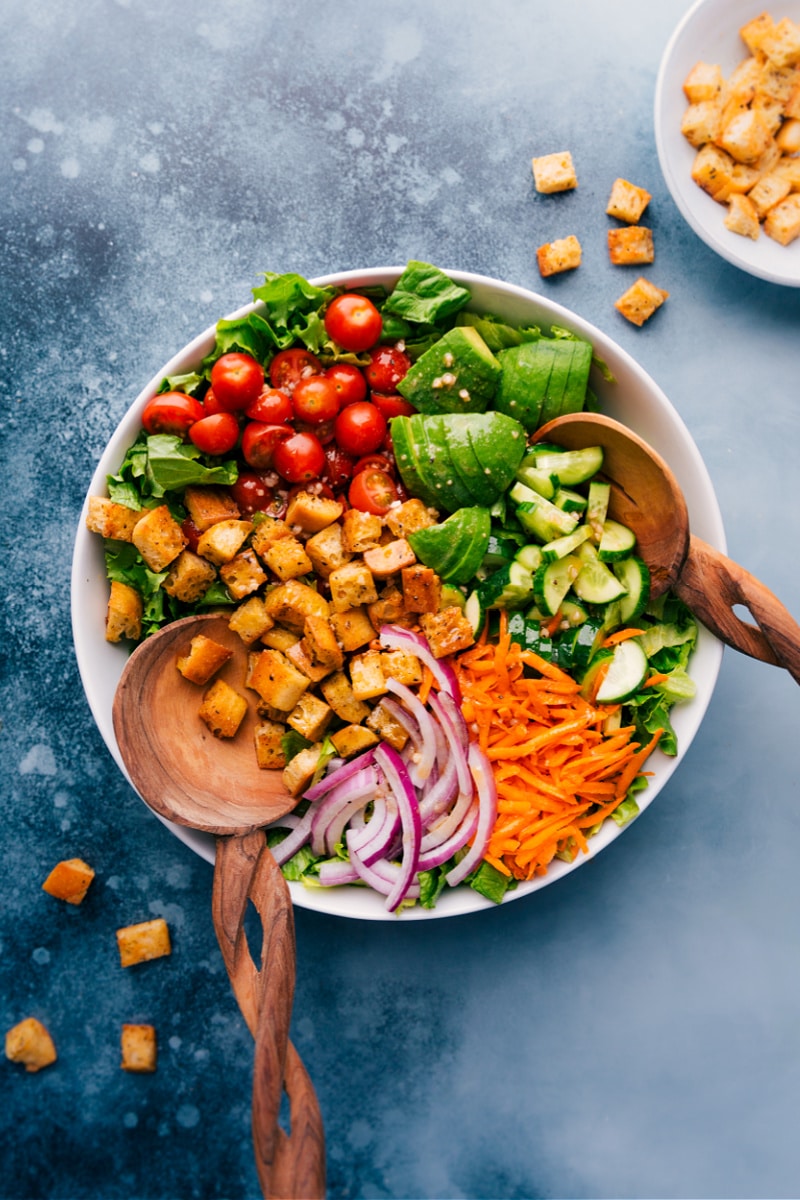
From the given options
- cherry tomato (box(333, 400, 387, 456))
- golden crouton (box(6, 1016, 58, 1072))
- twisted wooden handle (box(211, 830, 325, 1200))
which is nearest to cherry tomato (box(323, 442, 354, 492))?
cherry tomato (box(333, 400, 387, 456))

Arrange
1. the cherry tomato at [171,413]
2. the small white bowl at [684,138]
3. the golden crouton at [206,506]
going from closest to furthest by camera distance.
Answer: the cherry tomato at [171,413], the golden crouton at [206,506], the small white bowl at [684,138]

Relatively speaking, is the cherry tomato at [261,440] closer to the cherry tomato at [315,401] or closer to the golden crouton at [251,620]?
the cherry tomato at [315,401]

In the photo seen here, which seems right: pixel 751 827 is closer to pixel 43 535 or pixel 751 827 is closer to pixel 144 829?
pixel 144 829

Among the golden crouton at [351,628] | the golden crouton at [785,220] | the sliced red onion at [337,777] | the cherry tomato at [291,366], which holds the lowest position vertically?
the sliced red onion at [337,777]

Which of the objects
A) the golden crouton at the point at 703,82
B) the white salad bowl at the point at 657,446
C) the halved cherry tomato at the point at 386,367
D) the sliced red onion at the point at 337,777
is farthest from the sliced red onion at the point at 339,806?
the golden crouton at the point at 703,82

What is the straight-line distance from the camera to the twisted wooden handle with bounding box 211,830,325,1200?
87.7 inches

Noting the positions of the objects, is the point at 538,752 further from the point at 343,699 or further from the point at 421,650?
the point at 343,699

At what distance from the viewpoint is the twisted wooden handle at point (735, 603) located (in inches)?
101

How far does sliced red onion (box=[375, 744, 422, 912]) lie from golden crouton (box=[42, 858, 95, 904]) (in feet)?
3.47

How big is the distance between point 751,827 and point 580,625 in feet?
3.60

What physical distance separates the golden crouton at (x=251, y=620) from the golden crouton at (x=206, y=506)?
10.2 inches

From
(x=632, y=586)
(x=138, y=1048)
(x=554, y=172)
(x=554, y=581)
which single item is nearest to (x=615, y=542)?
(x=632, y=586)

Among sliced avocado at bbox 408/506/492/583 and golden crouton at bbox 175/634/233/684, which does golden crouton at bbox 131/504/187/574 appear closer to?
golden crouton at bbox 175/634/233/684

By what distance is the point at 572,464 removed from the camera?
2666 millimetres
